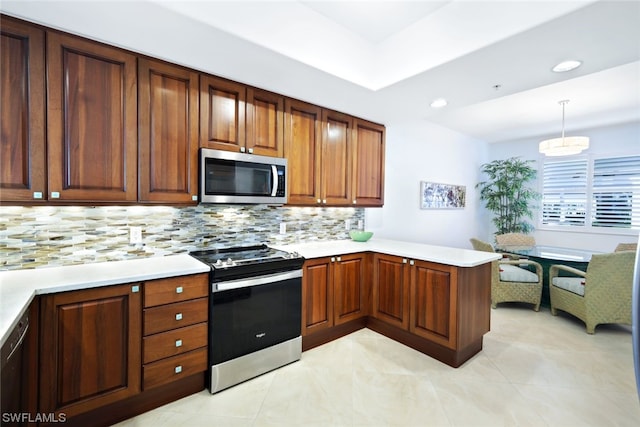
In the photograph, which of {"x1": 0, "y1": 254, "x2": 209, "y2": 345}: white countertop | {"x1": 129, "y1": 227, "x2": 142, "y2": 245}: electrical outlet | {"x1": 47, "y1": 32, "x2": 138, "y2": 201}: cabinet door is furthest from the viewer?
{"x1": 129, "y1": 227, "x2": 142, "y2": 245}: electrical outlet

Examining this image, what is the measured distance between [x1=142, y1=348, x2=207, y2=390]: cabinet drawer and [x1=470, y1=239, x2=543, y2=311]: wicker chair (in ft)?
11.0

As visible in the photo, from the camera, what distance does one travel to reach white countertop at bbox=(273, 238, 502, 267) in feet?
8.01

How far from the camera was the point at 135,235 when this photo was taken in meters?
2.22

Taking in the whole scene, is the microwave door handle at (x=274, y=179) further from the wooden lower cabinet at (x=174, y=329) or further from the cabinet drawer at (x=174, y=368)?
the cabinet drawer at (x=174, y=368)

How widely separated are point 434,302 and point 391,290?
0.48 m

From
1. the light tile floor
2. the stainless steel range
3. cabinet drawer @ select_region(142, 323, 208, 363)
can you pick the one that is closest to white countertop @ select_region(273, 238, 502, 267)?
the stainless steel range

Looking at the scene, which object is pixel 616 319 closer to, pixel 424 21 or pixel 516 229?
pixel 516 229

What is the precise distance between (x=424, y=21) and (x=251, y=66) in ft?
4.56

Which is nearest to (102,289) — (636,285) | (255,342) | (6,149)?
(6,149)

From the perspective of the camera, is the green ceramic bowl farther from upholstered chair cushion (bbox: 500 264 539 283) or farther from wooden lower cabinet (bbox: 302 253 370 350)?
upholstered chair cushion (bbox: 500 264 539 283)

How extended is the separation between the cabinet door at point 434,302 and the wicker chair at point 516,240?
3088 mm

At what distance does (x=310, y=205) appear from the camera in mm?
3041

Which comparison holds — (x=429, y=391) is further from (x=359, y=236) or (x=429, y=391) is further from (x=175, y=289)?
(x=175, y=289)

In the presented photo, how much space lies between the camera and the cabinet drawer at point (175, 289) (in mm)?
1837
